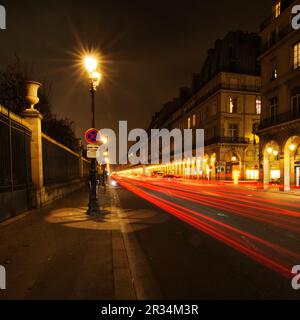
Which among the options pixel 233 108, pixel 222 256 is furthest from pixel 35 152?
pixel 233 108

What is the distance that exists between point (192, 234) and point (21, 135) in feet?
24.3

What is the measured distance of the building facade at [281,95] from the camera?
81.0 feet

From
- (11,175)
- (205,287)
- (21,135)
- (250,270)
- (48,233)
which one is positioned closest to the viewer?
(205,287)

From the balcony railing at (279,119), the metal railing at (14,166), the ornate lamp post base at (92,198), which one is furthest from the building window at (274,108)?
the metal railing at (14,166)

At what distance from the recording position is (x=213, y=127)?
4612 cm

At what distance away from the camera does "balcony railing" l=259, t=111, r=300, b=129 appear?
80.8 ft

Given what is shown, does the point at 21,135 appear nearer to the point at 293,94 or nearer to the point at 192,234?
the point at 192,234

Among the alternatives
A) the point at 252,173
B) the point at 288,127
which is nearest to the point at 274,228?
the point at 288,127

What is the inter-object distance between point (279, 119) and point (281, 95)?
2443 millimetres

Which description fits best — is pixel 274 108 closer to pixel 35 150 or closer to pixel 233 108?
pixel 233 108

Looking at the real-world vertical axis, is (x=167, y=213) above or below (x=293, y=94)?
below

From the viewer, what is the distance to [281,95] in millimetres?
26484

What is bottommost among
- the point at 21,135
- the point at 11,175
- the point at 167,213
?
the point at 167,213

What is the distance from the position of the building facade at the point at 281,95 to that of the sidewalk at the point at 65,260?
2270 cm
